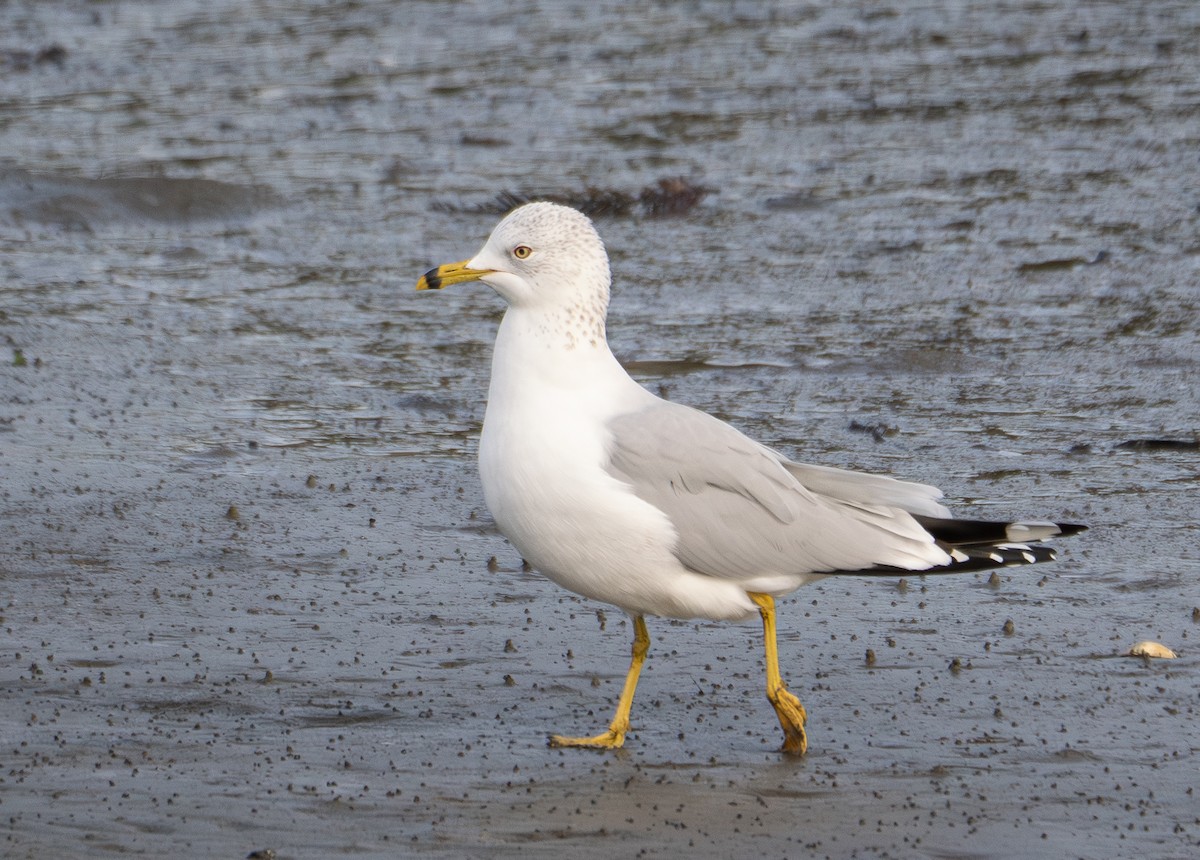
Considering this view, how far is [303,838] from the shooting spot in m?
4.31

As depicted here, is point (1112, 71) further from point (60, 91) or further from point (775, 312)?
point (60, 91)

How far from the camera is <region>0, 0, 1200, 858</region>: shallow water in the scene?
15.4ft

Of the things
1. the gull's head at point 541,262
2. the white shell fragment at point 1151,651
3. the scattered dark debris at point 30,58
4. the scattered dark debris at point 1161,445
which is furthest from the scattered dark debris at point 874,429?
the scattered dark debris at point 30,58

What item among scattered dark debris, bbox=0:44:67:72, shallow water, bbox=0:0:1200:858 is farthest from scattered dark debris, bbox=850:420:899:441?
scattered dark debris, bbox=0:44:67:72

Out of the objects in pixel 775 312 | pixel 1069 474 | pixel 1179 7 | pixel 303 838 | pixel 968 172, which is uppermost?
pixel 1179 7

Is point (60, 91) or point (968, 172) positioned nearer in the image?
point (968, 172)

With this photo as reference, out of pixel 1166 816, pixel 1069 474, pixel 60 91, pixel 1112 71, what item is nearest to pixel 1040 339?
pixel 1069 474

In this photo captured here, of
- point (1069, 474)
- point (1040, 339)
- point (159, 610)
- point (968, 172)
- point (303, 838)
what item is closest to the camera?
point (303, 838)

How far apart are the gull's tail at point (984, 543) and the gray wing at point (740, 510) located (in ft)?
0.11

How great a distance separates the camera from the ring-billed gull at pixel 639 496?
500 cm

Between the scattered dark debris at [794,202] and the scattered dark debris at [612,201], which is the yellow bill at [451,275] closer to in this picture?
the scattered dark debris at [612,201]

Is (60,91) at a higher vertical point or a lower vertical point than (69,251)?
higher

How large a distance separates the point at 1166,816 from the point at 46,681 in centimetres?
304

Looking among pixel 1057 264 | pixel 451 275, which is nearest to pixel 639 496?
pixel 451 275
